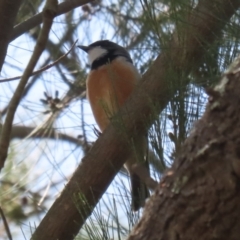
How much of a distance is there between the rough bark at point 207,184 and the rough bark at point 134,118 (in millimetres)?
224

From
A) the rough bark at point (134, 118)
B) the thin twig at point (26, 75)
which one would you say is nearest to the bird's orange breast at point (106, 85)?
the rough bark at point (134, 118)

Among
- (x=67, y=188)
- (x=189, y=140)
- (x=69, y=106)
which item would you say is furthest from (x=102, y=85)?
(x=189, y=140)

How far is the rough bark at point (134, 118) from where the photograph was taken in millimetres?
1309

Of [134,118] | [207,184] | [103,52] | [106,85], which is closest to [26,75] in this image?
[134,118]

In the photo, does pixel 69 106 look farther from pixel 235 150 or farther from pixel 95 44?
pixel 235 150

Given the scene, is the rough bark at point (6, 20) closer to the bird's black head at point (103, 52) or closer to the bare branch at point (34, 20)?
the bare branch at point (34, 20)

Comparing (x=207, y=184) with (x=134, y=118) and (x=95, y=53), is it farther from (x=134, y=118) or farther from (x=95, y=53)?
(x=95, y=53)

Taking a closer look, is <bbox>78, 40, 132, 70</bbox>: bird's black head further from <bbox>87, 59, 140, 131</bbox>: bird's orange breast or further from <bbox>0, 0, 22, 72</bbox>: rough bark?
<bbox>0, 0, 22, 72</bbox>: rough bark

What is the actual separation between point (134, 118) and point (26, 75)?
10.6 inches

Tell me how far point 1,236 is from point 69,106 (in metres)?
0.74

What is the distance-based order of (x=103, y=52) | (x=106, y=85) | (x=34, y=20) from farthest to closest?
1. (x=103, y=52)
2. (x=106, y=85)
3. (x=34, y=20)

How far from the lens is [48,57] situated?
9.62ft

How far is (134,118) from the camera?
1.57 meters

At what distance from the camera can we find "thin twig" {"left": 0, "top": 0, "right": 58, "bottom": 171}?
4.88ft
